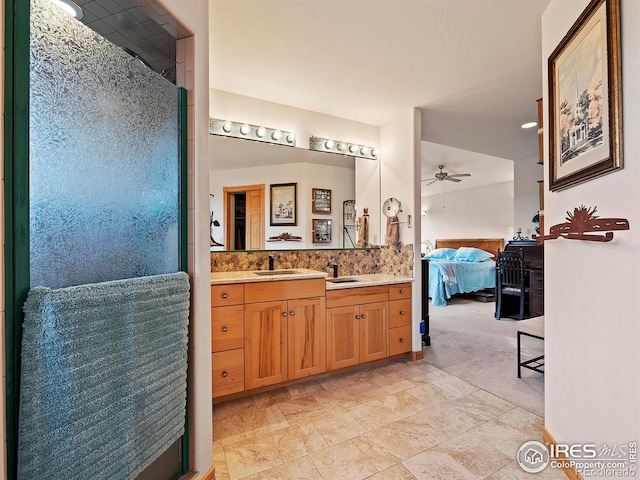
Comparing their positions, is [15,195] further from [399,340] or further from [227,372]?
[399,340]

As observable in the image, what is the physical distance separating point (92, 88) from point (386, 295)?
Answer: 2.50 m

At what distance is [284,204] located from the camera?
2.95 metres

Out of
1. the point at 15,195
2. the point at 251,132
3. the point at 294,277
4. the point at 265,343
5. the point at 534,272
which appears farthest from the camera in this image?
the point at 534,272

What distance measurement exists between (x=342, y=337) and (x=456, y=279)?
3.73m

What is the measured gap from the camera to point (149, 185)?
1225 millimetres

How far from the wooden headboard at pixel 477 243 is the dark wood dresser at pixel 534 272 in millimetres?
2349

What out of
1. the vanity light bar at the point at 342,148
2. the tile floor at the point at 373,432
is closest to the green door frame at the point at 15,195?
the tile floor at the point at 373,432

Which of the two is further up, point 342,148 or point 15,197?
point 342,148

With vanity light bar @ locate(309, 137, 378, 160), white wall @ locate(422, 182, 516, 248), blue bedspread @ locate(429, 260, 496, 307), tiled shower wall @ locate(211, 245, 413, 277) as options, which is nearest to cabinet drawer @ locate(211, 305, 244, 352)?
tiled shower wall @ locate(211, 245, 413, 277)

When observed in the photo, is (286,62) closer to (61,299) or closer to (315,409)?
(61,299)

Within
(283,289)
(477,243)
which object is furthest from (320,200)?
(477,243)

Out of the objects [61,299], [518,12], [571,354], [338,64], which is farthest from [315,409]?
[518,12]

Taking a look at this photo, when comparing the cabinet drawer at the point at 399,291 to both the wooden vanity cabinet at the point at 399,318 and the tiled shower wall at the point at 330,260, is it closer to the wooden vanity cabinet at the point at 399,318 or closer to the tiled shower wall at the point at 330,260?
the wooden vanity cabinet at the point at 399,318

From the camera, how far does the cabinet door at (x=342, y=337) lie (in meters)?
2.56
